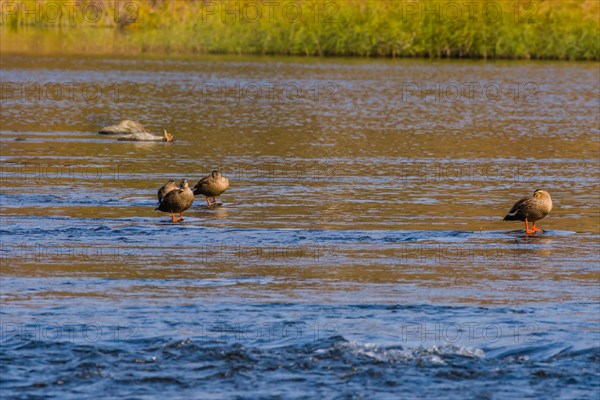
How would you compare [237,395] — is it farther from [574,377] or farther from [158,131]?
[158,131]

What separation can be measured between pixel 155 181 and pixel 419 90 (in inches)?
1096

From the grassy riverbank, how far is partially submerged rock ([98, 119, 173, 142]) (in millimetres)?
39894

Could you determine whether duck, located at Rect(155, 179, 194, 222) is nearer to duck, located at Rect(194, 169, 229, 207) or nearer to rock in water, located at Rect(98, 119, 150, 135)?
duck, located at Rect(194, 169, 229, 207)

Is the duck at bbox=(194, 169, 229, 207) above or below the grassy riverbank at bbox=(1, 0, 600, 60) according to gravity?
below

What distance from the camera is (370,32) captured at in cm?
7106

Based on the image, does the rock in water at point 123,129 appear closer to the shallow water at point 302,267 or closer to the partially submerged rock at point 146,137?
the shallow water at point 302,267

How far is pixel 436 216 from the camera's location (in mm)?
18703

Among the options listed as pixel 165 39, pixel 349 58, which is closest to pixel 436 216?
pixel 349 58

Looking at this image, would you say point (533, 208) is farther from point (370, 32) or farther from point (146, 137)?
point (370, 32)

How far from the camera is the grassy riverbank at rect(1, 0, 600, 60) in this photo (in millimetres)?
70250

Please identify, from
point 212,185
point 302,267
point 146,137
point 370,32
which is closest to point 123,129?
point 146,137

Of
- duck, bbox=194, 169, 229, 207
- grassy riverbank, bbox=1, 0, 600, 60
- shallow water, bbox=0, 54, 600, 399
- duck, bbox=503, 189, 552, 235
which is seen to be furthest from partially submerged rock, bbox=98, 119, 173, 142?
grassy riverbank, bbox=1, 0, 600, 60

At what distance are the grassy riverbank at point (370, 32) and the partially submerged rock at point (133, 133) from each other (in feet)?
131

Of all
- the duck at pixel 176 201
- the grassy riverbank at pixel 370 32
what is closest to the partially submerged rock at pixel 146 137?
the duck at pixel 176 201
